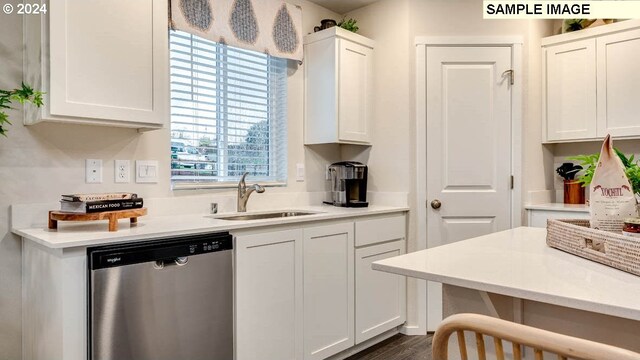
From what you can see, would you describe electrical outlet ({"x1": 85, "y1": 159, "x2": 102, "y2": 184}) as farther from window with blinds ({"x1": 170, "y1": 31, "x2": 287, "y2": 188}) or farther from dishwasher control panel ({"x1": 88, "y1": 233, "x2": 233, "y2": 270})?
dishwasher control panel ({"x1": 88, "y1": 233, "x2": 233, "y2": 270})

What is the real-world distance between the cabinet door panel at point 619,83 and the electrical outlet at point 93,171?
3324mm

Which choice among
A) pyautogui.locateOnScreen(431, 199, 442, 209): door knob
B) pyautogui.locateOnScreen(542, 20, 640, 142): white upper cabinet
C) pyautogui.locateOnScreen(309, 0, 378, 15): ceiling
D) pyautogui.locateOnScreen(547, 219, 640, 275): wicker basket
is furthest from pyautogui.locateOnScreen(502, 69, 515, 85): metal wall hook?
pyautogui.locateOnScreen(547, 219, 640, 275): wicker basket

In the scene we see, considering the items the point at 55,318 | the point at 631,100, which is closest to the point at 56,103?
the point at 55,318

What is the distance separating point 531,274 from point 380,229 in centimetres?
179

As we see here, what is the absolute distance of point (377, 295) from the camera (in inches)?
111

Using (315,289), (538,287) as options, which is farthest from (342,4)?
(538,287)

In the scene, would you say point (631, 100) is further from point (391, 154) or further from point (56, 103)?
point (56, 103)

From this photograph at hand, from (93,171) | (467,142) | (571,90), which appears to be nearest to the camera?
(93,171)

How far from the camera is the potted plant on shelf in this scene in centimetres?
327

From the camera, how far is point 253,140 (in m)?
2.95

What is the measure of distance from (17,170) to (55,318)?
2.41 ft

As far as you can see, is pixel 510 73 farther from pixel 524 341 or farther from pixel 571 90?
pixel 524 341

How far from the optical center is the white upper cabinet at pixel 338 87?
2982 millimetres

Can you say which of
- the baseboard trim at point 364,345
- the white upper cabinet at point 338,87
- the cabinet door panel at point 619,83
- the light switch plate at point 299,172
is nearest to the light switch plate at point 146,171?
the light switch plate at point 299,172
